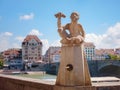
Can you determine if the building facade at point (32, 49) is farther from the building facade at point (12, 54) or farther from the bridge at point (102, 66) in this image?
the bridge at point (102, 66)

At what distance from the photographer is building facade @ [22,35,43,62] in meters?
127

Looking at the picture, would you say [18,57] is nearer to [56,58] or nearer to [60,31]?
[56,58]

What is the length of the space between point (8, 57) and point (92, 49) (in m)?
38.1

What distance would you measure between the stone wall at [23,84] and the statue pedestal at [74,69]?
46 cm

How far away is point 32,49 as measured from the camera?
127625mm

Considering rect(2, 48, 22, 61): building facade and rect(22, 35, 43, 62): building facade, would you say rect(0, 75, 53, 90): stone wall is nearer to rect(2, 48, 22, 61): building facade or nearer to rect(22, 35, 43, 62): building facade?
rect(22, 35, 43, 62): building facade

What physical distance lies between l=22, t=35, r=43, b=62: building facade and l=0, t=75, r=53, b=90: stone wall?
4686 inches

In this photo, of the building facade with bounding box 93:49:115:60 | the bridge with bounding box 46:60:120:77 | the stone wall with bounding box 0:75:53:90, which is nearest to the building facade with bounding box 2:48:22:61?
the building facade with bounding box 93:49:115:60

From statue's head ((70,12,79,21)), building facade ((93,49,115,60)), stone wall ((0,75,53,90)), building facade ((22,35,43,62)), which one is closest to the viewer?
statue's head ((70,12,79,21))

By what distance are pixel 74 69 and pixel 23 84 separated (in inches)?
69.8

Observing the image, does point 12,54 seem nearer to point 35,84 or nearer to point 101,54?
point 101,54

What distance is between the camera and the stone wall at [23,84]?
6090 millimetres

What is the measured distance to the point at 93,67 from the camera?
73.6 meters

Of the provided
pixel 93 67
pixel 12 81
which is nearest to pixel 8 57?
pixel 93 67
